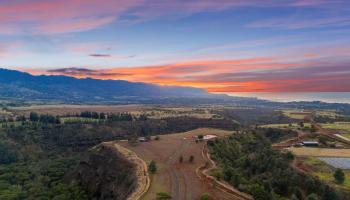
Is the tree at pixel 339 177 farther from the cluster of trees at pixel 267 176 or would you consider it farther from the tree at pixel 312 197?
the tree at pixel 312 197

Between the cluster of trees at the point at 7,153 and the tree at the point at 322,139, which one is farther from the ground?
the tree at the point at 322,139

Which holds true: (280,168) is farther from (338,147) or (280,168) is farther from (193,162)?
(338,147)

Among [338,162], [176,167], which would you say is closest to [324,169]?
[338,162]

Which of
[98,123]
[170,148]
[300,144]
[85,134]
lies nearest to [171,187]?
[170,148]

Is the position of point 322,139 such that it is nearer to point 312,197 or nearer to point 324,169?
point 324,169

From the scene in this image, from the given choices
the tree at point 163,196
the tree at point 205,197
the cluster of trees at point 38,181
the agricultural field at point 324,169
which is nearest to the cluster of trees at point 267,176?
the agricultural field at point 324,169

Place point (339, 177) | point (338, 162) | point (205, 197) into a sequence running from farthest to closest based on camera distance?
1. point (338, 162)
2. point (339, 177)
3. point (205, 197)

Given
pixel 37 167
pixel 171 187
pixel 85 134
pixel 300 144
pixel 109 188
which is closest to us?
pixel 171 187
